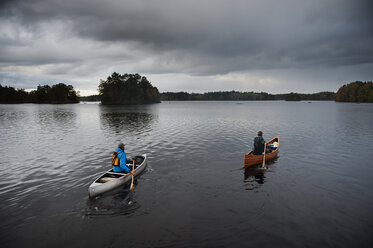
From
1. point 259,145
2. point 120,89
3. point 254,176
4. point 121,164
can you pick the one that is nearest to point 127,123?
point 121,164

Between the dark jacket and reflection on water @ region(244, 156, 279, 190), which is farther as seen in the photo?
the dark jacket

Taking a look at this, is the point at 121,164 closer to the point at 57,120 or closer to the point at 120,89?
the point at 57,120

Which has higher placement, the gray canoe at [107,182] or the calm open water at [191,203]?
the gray canoe at [107,182]

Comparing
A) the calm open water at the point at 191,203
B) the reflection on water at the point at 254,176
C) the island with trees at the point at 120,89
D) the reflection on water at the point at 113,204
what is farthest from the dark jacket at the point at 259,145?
the island with trees at the point at 120,89

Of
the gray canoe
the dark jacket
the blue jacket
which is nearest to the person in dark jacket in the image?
the dark jacket

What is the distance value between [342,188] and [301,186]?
2958mm

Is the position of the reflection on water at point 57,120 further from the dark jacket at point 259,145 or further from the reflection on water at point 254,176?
the reflection on water at point 254,176

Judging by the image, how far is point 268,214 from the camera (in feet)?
39.0

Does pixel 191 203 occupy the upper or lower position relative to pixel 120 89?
lower

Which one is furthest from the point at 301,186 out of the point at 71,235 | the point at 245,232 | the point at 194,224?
the point at 71,235

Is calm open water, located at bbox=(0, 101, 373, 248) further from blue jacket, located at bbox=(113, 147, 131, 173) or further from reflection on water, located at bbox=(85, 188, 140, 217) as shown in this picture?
blue jacket, located at bbox=(113, 147, 131, 173)

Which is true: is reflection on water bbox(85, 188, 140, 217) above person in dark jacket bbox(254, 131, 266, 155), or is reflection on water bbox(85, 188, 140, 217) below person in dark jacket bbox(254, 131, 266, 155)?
below

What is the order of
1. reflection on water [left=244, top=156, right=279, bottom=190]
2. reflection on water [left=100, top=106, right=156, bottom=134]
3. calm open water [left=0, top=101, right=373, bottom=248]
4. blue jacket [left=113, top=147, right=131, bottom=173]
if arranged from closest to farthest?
1. calm open water [left=0, top=101, right=373, bottom=248]
2. blue jacket [left=113, top=147, right=131, bottom=173]
3. reflection on water [left=244, top=156, right=279, bottom=190]
4. reflection on water [left=100, top=106, right=156, bottom=134]

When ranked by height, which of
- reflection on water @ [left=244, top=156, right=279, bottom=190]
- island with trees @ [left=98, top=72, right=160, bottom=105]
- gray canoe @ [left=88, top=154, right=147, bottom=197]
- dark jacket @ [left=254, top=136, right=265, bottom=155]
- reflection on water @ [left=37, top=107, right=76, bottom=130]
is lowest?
reflection on water @ [left=244, top=156, right=279, bottom=190]
